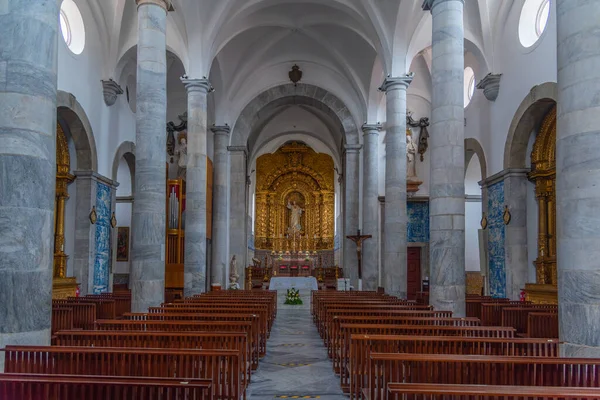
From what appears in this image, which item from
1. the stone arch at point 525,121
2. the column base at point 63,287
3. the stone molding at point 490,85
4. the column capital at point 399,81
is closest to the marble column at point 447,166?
the stone arch at point 525,121

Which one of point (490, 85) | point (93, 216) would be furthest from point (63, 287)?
point (490, 85)

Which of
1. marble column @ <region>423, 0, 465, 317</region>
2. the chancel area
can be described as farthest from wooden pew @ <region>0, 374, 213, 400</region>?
marble column @ <region>423, 0, 465, 317</region>

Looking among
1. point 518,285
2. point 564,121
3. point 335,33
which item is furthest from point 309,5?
point 564,121

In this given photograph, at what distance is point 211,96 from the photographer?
77.4 ft

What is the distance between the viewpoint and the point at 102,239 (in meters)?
17.6

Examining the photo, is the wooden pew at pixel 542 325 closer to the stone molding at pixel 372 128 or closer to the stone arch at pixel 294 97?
the stone molding at pixel 372 128

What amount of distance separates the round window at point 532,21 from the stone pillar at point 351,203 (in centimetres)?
1074

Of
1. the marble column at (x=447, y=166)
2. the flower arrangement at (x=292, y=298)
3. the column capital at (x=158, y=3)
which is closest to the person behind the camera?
the marble column at (x=447, y=166)

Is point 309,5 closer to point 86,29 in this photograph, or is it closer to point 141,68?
point 86,29

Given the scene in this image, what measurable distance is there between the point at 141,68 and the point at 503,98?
32.4 ft

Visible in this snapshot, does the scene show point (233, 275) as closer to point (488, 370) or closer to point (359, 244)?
point (359, 244)

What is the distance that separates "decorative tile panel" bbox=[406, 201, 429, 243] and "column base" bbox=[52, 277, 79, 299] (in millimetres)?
12364

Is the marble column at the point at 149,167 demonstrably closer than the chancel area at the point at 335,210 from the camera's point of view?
No

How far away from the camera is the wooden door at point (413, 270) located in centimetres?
2267
